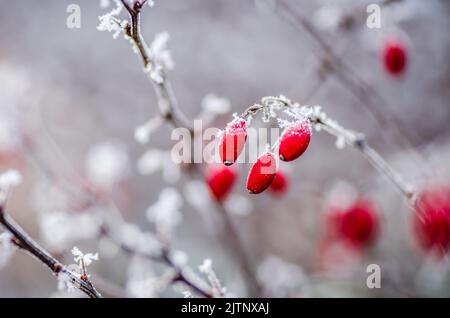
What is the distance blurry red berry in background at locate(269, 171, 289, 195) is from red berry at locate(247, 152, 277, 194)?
0.56 meters

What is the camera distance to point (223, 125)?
2979 millimetres

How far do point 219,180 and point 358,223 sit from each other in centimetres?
63

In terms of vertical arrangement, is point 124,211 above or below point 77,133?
below

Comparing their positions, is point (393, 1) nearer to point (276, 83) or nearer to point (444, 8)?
point (444, 8)

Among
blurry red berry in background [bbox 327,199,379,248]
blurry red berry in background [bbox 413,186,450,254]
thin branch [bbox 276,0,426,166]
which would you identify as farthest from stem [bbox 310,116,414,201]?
blurry red berry in background [bbox 327,199,379,248]

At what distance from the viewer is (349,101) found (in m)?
3.11

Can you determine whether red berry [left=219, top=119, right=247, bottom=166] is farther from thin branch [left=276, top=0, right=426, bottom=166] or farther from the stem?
thin branch [left=276, top=0, right=426, bottom=166]

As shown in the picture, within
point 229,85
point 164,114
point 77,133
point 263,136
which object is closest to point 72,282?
point 164,114

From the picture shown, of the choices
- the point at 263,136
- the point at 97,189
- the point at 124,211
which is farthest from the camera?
the point at 124,211

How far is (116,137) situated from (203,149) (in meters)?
2.15

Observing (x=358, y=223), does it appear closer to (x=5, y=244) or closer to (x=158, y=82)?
(x=158, y=82)

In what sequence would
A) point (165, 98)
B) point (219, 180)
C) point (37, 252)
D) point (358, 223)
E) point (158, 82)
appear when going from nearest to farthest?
point (37, 252), point (158, 82), point (165, 98), point (219, 180), point (358, 223)

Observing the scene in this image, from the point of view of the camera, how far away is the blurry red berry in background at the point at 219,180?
1.45m

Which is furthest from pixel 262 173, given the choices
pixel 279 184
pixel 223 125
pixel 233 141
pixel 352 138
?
pixel 223 125
